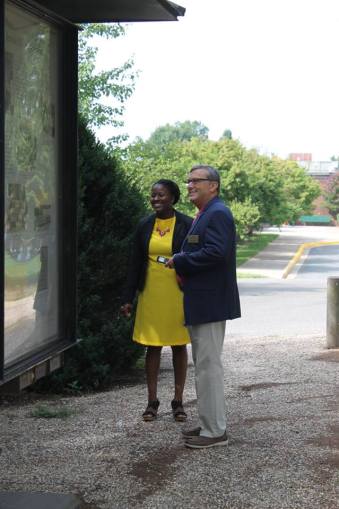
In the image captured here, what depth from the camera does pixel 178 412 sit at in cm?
626

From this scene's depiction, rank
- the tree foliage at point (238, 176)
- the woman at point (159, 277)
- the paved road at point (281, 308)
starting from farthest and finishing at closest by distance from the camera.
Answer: the tree foliage at point (238, 176), the paved road at point (281, 308), the woman at point (159, 277)

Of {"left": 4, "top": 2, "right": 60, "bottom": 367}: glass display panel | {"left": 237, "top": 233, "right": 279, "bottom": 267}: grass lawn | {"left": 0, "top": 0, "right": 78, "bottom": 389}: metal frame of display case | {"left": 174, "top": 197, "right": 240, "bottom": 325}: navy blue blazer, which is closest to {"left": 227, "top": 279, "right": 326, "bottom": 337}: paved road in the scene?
{"left": 174, "top": 197, "right": 240, "bottom": 325}: navy blue blazer

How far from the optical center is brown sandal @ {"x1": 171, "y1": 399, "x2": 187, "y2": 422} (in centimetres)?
622

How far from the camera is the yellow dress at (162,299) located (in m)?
6.09

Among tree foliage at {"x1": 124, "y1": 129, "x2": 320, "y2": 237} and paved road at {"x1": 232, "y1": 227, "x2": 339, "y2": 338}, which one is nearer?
paved road at {"x1": 232, "y1": 227, "x2": 339, "y2": 338}

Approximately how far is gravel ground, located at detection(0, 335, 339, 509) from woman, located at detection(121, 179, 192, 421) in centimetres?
55

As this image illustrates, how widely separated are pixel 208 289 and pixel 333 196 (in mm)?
112836

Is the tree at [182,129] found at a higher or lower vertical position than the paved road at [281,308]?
higher

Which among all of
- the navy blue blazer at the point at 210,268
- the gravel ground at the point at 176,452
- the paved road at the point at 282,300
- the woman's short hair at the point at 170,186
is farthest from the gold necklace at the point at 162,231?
the paved road at the point at 282,300

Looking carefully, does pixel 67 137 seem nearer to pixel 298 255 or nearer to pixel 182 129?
pixel 298 255

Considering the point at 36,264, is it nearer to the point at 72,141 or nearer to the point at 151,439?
the point at 72,141

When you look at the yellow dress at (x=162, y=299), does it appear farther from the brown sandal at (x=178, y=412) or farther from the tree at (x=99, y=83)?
the tree at (x=99, y=83)

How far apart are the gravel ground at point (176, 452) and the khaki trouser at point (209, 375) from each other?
18cm

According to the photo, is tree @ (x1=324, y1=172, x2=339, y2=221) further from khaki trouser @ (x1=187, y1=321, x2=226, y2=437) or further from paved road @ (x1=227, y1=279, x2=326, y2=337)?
khaki trouser @ (x1=187, y1=321, x2=226, y2=437)
